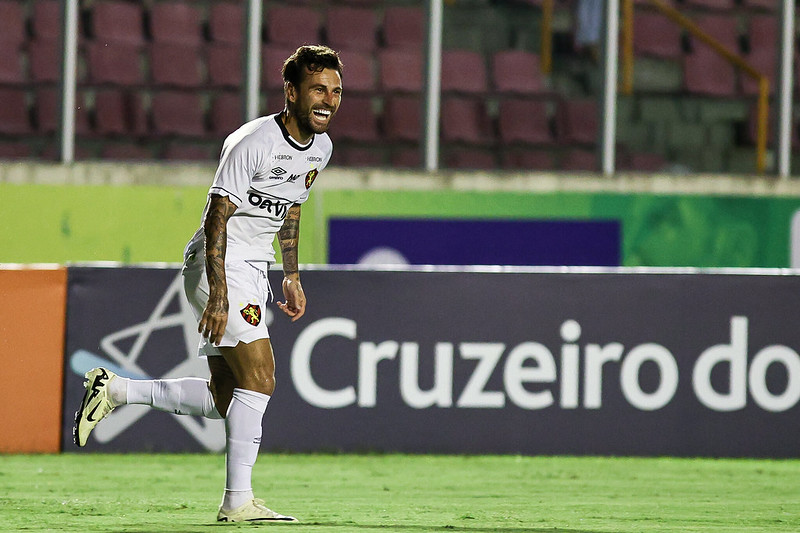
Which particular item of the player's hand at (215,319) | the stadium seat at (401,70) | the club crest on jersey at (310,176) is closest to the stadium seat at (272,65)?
the stadium seat at (401,70)

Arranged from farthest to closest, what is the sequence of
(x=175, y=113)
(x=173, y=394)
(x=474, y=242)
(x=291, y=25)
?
(x=291, y=25), (x=175, y=113), (x=474, y=242), (x=173, y=394)

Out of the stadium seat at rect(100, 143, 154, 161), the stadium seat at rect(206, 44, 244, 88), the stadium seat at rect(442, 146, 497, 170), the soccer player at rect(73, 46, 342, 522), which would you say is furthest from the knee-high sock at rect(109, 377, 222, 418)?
the stadium seat at rect(206, 44, 244, 88)

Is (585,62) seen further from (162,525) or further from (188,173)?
(162,525)

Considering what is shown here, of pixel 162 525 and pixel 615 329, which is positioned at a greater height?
pixel 615 329

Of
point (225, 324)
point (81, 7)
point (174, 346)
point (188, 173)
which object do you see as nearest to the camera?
point (225, 324)

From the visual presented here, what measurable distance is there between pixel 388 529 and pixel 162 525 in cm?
79

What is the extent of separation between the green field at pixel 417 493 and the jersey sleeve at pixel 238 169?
1.14 m

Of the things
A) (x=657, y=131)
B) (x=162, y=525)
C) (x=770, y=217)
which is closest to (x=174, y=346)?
(x=162, y=525)

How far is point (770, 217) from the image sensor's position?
965 centimetres

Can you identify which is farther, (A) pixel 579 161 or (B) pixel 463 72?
(B) pixel 463 72

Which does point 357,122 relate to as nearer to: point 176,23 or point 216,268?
point 176,23

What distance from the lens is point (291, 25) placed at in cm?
1134

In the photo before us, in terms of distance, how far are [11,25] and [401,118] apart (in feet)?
9.95

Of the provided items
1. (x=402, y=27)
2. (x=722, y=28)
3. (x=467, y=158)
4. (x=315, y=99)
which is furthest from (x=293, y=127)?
(x=722, y=28)
